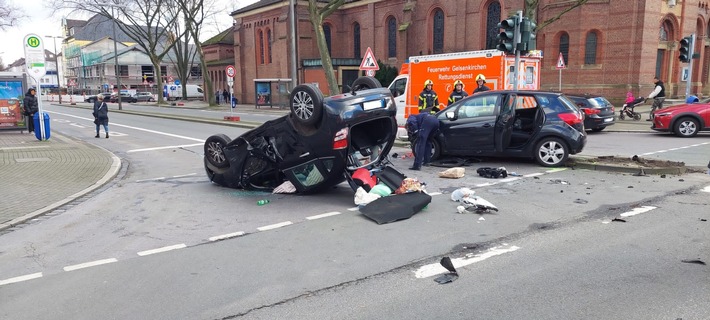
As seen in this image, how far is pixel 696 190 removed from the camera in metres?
7.84

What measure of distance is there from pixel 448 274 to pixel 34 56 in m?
16.7

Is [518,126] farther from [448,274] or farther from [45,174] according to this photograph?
[45,174]

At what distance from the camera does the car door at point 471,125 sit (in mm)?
10391

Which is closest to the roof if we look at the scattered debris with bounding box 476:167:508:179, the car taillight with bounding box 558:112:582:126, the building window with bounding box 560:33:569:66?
the building window with bounding box 560:33:569:66

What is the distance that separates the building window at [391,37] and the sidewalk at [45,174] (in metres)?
30.7

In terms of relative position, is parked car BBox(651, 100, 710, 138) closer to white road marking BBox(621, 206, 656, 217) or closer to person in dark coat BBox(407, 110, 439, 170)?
person in dark coat BBox(407, 110, 439, 170)

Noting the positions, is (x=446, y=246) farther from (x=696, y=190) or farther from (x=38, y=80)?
(x=38, y=80)

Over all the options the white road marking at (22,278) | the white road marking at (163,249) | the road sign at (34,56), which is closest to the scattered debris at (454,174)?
the white road marking at (163,249)

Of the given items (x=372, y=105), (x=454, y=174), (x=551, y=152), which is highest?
(x=372, y=105)

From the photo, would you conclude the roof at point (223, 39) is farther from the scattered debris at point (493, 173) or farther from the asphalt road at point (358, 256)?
the scattered debris at point (493, 173)

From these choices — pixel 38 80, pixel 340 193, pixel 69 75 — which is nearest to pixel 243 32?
pixel 38 80

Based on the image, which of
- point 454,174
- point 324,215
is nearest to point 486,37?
point 454,174

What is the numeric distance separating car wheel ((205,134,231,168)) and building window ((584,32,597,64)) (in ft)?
86.3

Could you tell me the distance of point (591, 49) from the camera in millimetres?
29250
